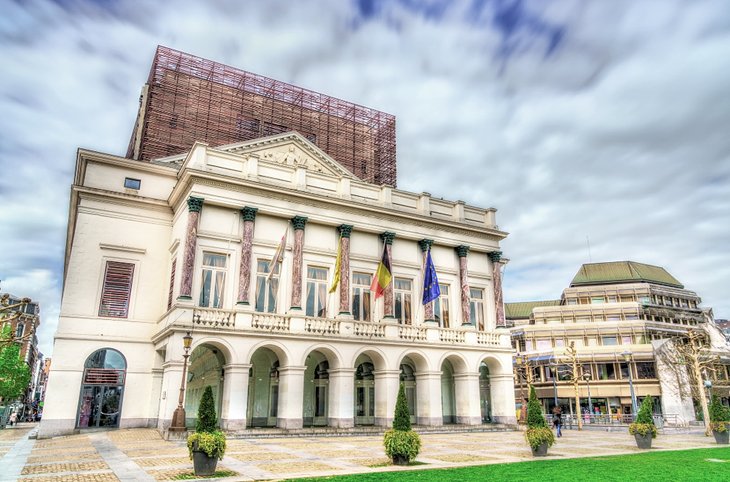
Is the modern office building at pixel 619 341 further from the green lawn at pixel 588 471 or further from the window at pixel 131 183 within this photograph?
the window at pixel 131 183

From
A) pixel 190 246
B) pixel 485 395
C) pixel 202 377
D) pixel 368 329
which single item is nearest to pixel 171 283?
pixel 190 246

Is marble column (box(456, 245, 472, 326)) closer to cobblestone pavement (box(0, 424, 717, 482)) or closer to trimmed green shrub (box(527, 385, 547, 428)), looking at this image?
cobblestone pavement (box(0, 424, 717, 482))

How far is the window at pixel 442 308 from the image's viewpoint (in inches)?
1245

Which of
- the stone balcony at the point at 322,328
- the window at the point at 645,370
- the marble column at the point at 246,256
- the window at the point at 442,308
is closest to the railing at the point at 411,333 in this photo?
the stone balcony at the point at 322,328

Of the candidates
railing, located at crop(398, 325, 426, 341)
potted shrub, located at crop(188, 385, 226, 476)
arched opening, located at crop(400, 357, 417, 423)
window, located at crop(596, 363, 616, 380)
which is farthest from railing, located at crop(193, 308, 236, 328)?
window, located at crop(596, 363, 616, 380)

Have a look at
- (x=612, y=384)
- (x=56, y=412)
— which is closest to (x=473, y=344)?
(x=56, y=412)

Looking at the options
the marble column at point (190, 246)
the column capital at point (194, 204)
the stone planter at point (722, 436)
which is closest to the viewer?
the stone planter at point (722, 436)

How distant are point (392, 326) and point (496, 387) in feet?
26.1

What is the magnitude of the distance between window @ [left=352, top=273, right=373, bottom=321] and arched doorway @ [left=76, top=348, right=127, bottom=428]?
12.1 metres

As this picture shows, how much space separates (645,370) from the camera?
5678 centimetres

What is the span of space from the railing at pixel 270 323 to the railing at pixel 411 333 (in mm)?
6444

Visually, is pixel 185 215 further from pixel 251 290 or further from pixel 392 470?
pixel 392 470

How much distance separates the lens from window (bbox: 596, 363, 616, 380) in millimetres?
58031

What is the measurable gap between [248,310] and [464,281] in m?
13.6
